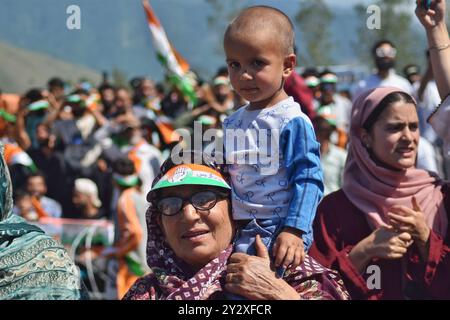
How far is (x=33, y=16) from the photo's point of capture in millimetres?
17984

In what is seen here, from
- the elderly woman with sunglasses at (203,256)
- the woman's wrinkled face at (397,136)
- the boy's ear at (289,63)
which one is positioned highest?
the boy's ear at (289,63)

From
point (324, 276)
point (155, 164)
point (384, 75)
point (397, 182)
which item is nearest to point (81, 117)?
point (155, 164)

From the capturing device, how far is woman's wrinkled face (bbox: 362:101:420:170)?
454cm

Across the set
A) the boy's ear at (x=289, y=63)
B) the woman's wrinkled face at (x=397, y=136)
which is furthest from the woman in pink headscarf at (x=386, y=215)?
the boy's ear at (x=289, y=63)

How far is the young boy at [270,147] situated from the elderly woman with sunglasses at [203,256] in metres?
0.06

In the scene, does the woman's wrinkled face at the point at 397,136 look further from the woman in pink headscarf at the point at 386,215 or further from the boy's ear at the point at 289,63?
the boy's ear at the point at 289,63

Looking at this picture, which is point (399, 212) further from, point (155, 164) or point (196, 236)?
point (155, 164)

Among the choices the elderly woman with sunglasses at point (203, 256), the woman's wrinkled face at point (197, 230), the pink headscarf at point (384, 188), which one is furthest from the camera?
the pink headscarf at point (384, 188)

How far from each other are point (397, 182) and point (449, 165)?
1.55 metres

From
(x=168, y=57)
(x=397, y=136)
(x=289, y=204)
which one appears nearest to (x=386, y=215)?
(x=397, y=136)

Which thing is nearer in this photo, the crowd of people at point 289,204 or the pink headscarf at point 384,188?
the crowd of people at point 289,204

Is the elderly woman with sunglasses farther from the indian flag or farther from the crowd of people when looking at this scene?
the indian flag

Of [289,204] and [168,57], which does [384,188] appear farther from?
[168,57]

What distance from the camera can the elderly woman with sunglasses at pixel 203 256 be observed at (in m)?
3.57
